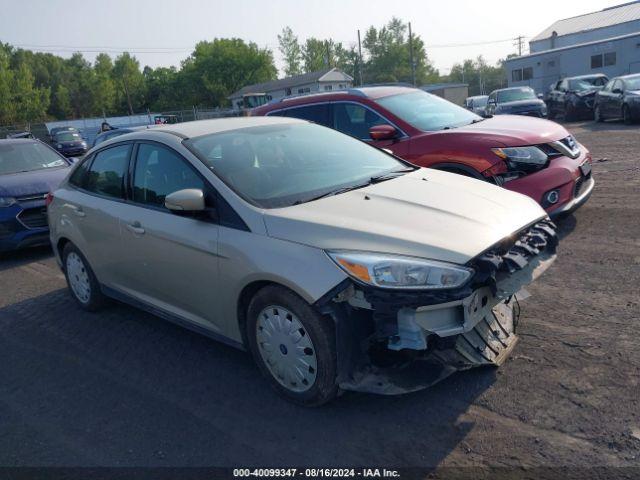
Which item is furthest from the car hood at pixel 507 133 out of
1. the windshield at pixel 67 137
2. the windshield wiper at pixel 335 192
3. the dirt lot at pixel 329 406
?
the windshield at pixel 67 137

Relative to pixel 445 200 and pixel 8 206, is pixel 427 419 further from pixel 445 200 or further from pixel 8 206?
pixel 8 206

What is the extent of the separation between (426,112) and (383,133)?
2.94 feet

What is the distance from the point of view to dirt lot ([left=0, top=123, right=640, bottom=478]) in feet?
9.84

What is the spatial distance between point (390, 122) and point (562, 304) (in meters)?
3.28

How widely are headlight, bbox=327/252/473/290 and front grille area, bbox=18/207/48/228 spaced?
6452mm

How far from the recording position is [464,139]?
20.8ft

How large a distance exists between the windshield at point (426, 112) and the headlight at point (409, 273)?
13.3 feet

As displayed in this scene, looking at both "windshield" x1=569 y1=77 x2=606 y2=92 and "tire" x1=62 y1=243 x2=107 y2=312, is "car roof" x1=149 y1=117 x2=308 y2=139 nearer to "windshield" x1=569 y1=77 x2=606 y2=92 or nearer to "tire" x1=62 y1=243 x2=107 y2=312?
"tire" x1=62 y1=243 x2=107 y2=312

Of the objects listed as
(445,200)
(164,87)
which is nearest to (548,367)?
(445,200)

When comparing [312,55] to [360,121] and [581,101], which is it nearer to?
[581,101]

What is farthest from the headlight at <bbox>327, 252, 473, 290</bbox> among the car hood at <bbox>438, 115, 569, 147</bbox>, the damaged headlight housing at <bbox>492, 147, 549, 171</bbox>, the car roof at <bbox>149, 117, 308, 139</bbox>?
the car hood at <bbox>438, 115, 569, 147</bbox>

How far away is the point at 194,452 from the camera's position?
125 inches

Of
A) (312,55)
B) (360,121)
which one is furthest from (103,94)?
(360,121)

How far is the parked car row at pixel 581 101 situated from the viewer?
1742 centimetres
